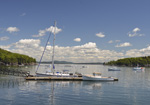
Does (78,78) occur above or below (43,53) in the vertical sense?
below

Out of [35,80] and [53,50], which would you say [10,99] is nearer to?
[35,80]

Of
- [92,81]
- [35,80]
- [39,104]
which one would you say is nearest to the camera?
[39,104]

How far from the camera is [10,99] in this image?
1367 inches

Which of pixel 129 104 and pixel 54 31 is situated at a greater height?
pixel 54 31

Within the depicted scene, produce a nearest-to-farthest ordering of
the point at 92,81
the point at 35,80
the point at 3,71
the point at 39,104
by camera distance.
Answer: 1. the point at 39,104
2. the point at 35,80
3. the point at 92,81
4. the point at 3,71

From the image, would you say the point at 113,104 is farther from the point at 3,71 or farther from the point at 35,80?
the point at 3,71

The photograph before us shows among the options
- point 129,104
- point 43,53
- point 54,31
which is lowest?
point 129,104

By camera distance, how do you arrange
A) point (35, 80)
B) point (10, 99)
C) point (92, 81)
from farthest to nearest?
point (92, 81) < point (35, 80) < point (10, 99)

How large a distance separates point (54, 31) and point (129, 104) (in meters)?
47.0

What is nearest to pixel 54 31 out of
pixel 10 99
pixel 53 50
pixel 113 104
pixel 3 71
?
pixel 53 50

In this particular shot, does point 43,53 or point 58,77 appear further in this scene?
point 43,53

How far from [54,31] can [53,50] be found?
808 centimetres

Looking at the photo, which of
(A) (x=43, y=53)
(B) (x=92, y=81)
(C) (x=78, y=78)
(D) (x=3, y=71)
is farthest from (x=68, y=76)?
(D) (x=3, y=71)

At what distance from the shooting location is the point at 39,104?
3152cm
